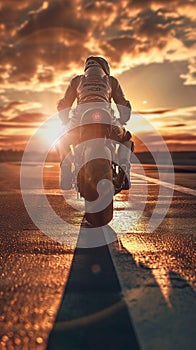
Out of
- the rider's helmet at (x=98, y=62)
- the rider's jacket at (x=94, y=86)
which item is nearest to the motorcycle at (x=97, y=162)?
the rider's jacket at (x=94, y=86)

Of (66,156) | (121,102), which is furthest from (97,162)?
(121,102)

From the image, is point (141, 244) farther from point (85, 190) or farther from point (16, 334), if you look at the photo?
point (16, 334)

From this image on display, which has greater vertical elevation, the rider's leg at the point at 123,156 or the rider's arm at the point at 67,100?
the rider's arm at the point at 67,100

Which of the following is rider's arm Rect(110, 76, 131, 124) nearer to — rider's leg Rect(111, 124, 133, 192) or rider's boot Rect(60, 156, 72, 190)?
rider's leg Rect(111, 124, 133, 192)

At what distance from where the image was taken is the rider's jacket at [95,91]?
5254 millimetres

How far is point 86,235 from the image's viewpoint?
4.87 m

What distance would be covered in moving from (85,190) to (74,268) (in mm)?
1486

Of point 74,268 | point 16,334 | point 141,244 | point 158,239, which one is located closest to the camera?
point 16,334

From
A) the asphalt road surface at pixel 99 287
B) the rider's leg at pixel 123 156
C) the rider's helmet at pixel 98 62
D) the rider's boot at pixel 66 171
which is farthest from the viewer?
the rider's boot at pixel 66 171

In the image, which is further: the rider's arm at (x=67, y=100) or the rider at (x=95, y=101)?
the rider's arm at (x=67, y=100)

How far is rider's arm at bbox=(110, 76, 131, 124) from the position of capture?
6102 mm

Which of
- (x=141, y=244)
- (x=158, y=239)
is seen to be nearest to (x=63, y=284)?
(x=141, y=244)

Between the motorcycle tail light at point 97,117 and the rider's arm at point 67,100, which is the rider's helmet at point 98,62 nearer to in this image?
the rider's arm at point 67,100

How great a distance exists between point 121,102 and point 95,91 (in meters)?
0.98
